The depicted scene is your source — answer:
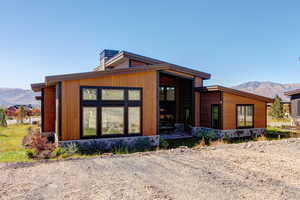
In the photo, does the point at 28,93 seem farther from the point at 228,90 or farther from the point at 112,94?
the point at 228,90

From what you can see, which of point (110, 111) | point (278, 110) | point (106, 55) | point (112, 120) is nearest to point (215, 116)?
point (112, 120)

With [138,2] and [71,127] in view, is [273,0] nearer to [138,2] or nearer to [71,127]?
[138,2]

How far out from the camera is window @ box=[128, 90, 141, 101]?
10703 millimetres

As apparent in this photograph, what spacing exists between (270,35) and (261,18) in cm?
524

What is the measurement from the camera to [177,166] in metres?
6.75

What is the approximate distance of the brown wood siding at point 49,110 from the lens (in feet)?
42.6

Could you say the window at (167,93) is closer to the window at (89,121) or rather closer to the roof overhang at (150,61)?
the roof overhang at (150,61)

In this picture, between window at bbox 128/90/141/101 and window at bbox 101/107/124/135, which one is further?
window at bbox 128/90/141/101

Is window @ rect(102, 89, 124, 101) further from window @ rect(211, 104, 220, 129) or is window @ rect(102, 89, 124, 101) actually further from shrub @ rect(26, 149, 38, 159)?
window @ rect(211, 104, 220, 129)

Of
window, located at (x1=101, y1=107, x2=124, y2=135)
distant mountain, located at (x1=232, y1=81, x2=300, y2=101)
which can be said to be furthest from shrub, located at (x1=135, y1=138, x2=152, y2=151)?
distant mountain, located at (x1=232, y1=81, x2=300, y2=101)

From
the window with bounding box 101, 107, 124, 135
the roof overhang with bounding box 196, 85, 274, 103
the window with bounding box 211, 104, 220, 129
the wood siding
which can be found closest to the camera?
the window with bounding box 101, 107, 124, 135

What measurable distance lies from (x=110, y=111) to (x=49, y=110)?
539cm

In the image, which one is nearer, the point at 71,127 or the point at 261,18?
the point at 71,127

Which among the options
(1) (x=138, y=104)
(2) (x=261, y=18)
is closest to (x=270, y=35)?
(2) (x=261, y=18)
